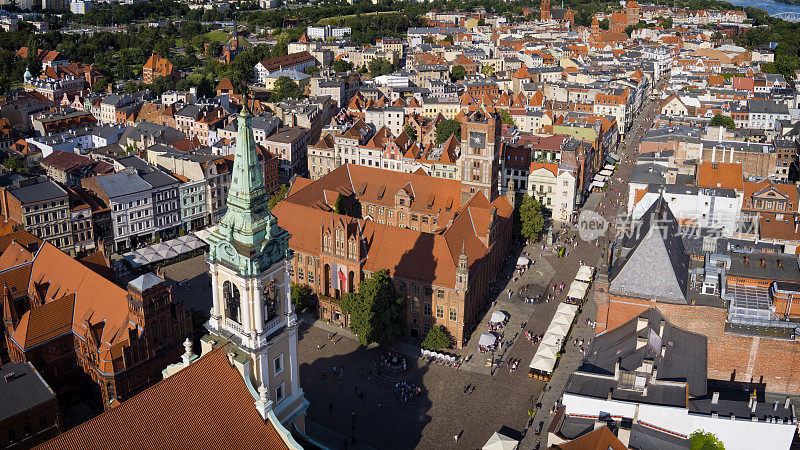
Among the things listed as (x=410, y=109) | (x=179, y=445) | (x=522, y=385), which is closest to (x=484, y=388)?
(x=522, y=385)

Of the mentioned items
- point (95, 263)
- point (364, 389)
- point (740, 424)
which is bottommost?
point (364, 389)

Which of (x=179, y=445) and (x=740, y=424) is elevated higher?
(x=179, y=445)

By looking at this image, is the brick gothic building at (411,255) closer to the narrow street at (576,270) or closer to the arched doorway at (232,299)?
the narrow street at (576,270)

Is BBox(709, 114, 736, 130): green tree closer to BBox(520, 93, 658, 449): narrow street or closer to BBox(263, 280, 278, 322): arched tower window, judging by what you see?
BBox(520, 93, 658, 449): narrow street

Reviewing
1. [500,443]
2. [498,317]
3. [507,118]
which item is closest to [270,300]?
[500,443]

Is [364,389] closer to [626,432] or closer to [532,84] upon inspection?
[626,432]

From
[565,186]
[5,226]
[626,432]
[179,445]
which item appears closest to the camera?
[179,445]

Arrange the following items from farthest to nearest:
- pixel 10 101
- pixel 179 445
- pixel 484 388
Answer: pixel 10 101
pixel 484 388
pixel 179 445

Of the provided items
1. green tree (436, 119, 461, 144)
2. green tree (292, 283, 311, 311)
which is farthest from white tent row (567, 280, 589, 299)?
green tree (436, 119, 461, 144)
